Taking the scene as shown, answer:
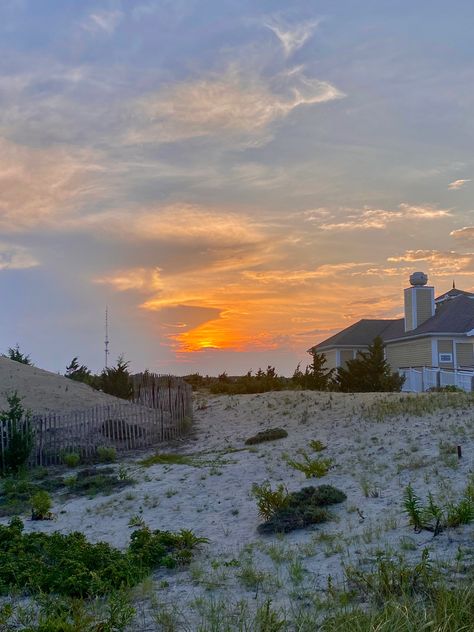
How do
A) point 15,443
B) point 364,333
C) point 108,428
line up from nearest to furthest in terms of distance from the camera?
1. point 15,443
2. point 108,428
3. point 364,333

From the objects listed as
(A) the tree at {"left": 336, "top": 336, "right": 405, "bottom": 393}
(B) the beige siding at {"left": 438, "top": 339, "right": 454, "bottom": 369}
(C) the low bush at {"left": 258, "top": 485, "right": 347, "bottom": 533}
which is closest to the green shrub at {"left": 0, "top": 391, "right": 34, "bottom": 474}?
(C) the low bush at {"left": 258, "top": 485, "right": 347, "bottom": 533}

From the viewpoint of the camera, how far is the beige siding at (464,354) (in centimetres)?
3344

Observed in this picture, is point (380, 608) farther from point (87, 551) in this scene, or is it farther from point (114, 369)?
point (114, 369)

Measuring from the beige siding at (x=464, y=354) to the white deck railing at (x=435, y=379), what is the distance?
3.37 metres

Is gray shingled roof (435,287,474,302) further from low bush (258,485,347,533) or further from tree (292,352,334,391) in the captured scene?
low bush (258,485,347,533)

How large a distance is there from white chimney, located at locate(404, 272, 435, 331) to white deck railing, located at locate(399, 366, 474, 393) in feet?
18.6

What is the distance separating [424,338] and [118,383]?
1637cm

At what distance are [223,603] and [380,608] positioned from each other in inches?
59.6

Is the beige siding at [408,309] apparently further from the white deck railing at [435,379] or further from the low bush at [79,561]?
the low bush at [79,561]

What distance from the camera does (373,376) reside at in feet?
94.3

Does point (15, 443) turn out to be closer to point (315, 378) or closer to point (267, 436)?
point (267, 436)

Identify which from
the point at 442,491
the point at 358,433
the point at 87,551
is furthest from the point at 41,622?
the point at 358,433

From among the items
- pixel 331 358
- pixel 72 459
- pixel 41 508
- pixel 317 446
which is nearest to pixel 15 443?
pixel 72 459

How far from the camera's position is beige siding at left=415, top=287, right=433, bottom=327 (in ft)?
121
